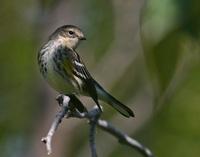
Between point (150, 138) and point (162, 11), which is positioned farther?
point (150, 138)

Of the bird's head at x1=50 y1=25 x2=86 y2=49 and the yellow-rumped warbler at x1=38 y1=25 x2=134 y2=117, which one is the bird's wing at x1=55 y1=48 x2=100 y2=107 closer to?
the yellow-rumped warbler at x1=38 y1=25 x2=134 y2=117

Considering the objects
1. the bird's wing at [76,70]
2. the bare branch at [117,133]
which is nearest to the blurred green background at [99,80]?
the bird's wing at [76,70]

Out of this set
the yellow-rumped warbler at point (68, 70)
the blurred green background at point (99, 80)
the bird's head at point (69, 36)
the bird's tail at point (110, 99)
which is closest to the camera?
the yellow-rumped warbler at point (68, 70)

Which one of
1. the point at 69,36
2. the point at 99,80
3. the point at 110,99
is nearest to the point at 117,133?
the point at 110,99

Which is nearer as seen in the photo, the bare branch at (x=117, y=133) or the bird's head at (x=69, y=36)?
the bare branch at (x=117, y=133)

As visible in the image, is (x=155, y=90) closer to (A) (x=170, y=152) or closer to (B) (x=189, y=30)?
(B) (x=189, y=30)

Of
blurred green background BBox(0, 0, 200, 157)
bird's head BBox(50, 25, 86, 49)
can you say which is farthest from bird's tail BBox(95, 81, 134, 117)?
blurred green background BBox(0, 0, 200, 157)

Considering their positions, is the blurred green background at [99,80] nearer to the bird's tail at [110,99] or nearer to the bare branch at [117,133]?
the bird's tail at [110,99]

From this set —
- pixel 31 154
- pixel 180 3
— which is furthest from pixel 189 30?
pixel 31 154
